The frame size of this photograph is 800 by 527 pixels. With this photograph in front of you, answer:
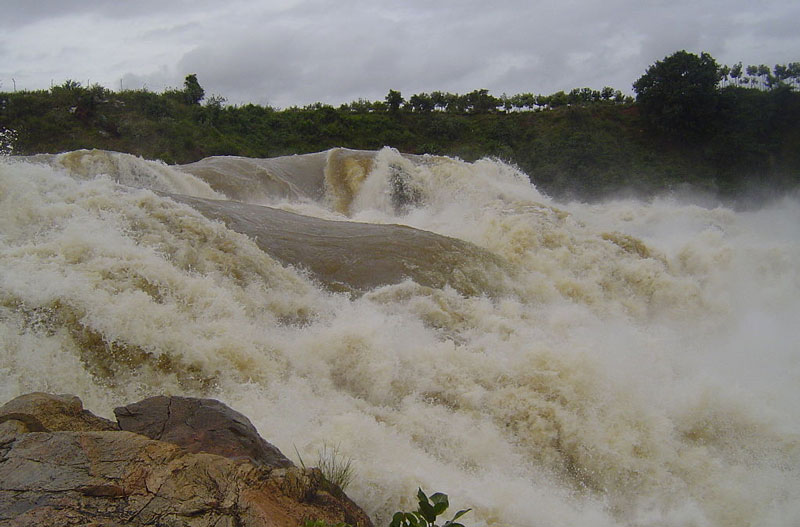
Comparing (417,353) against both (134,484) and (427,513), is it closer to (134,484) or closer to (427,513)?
(427,513)

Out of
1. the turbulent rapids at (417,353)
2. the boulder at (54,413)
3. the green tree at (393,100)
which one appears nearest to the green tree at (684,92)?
the green tree at (393,100)

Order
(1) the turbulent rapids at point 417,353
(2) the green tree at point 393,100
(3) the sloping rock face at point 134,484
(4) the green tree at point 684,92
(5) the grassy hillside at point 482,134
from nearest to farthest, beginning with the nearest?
(3) the sloping rock face at point 134,484
(1) the turbulent rapids at point 417,353
(5) the grassy hillside at point 482,134
(4) the green tree at point 684,92
(2) the green tree at point 393,100

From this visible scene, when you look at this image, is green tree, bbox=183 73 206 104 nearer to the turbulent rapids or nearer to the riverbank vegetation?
the riverbank vegetation

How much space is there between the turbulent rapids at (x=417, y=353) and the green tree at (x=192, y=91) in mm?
19015

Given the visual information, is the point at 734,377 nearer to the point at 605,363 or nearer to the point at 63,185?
the point at 605,363

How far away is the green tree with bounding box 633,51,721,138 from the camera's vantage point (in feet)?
80.7

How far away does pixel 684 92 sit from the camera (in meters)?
24.8

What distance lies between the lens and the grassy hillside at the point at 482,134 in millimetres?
19594

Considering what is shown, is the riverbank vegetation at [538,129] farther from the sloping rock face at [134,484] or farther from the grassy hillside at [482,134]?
the sloping rock face at [134,484]

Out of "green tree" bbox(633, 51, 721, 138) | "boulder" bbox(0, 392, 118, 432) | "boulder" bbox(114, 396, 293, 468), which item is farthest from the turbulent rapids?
"green tree" bbox(633, 51, 721, 138)

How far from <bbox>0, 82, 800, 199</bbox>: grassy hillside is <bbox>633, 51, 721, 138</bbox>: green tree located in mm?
513

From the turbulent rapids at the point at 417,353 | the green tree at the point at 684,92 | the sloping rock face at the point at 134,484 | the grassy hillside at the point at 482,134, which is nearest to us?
the sloping rock face at the point at 134,484

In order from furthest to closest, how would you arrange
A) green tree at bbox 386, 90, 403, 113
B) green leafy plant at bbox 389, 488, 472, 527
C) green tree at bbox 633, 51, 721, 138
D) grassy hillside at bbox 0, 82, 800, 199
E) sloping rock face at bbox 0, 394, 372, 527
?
green tree at bbox 386, 90, 403, 113 → green tree at bbox 633, 51, 721, 138 → grassy hillside at bbox 0, 82, 800, 199 → green leafy plant at bbox 389, 488, 472, 527 → sloping rock face at bbox 0, 394, 372, 527

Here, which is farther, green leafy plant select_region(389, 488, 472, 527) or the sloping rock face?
green leafy plant select_region(389, 488, 472, 527)
